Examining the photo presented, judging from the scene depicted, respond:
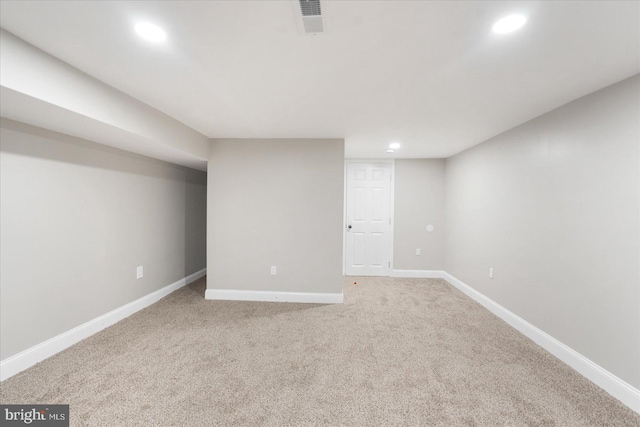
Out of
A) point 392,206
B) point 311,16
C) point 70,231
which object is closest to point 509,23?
point 311,16

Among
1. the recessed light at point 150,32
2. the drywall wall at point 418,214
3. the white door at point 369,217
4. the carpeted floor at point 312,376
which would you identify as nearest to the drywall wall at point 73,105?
the recessed light at point 150,32

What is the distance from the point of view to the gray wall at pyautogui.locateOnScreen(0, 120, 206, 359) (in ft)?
6.43

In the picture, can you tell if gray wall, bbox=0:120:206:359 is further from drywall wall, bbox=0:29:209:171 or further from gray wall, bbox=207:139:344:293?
gray wall, bbox=207:139:344:293

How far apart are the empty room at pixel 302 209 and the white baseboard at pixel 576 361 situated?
0.06 ft

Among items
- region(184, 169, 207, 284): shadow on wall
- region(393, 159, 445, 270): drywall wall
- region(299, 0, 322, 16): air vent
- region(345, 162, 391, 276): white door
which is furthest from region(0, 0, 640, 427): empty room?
region(345, 162, 391, 276): white door

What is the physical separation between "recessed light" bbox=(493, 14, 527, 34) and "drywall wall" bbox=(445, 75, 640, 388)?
1.23 meters

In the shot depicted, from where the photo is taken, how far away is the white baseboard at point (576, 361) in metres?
1.76

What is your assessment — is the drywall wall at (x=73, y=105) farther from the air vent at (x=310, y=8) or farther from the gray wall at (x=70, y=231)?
the air vent at (x=310, y=8)

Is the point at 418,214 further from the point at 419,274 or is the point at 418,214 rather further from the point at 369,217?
the point at 419,274

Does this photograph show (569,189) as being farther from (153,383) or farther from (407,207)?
(153,383)

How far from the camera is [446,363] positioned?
219cm

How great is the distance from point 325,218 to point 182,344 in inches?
81.7

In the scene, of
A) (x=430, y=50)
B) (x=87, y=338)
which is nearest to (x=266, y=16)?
(x=430, y=50)

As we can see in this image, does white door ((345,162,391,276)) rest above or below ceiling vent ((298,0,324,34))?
below
